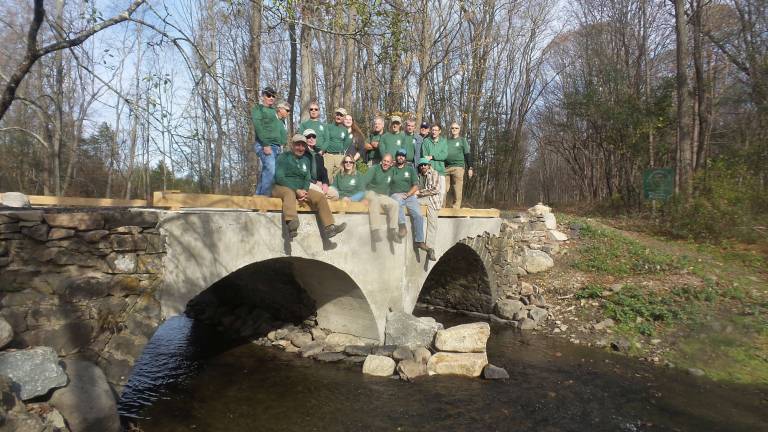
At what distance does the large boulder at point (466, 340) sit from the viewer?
745 centimetres

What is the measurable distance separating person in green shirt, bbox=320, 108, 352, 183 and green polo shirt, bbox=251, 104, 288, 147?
1.40m

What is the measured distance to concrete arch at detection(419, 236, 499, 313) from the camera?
1098cm

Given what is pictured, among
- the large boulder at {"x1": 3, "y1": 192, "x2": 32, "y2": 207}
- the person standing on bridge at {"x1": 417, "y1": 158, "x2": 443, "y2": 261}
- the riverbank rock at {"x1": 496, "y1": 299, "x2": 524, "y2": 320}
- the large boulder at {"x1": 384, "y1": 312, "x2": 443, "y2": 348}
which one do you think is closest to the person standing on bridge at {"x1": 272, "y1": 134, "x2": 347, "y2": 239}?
the large boulder at {"x1": 384, "y1": 312, "x2": 443, "y2": 348}

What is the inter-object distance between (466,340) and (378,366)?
5.11 ft

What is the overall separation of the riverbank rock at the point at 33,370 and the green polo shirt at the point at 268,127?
374cm

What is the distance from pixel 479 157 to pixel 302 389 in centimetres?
1714

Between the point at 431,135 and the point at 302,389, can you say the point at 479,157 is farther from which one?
the point at 302,389

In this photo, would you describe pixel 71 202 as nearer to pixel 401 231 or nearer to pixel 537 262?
pixel 401 231

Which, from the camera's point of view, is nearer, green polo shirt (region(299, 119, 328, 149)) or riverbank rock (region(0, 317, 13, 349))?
riverbank rock (region(0, 317, 13, 349))

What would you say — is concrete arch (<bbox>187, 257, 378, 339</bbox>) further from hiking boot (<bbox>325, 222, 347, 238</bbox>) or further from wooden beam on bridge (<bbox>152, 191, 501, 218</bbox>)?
wooden beam on bridge (<bbox>152, 191, 501, 218</bbox>)

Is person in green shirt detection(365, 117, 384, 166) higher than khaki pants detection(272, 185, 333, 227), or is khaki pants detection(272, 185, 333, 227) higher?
person in green shirt detection(365, 117, 384, 166)

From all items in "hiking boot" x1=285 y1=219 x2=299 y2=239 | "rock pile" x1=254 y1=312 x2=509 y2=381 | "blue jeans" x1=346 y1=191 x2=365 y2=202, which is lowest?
"rock pile" x1=254 y1=312 x2=509 y2=381

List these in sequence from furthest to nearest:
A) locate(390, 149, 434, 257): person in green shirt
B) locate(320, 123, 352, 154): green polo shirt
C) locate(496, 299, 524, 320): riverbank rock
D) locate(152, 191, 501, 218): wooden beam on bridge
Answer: locate(496, 299, 524, 320): riverbank rock
locate(320, 123, 352, 154): green polo shirt
locate(390, 149, 434, 257): person in green shirt
locate(152, 191, 501, 218): wooden beam on bridge

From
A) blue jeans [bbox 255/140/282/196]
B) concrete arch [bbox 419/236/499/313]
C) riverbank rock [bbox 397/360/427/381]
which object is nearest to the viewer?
blue jeans [bbox 255/140/282/196]
